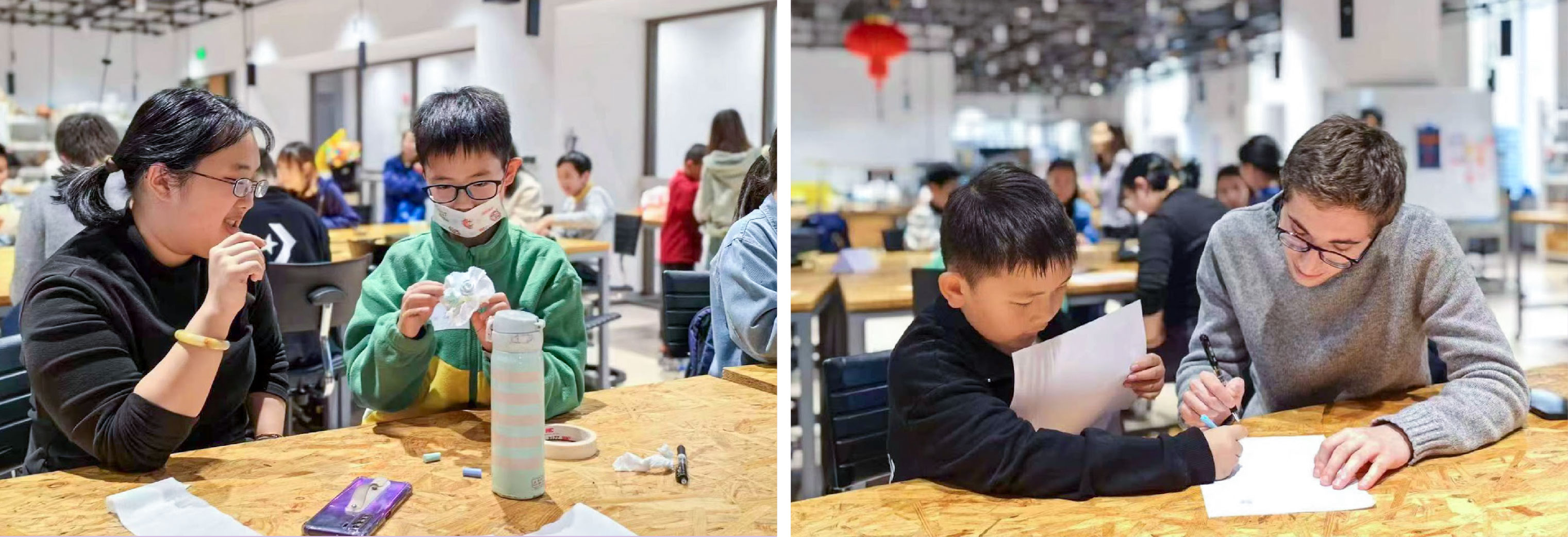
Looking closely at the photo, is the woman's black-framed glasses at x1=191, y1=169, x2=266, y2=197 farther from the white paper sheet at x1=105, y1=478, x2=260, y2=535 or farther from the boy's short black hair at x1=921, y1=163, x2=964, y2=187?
the boy's short black hair at x1=921, y1=163, x2=964, y2=187

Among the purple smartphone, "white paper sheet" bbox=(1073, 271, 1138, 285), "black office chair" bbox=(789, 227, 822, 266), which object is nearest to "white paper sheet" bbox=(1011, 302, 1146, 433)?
the purple smartphone

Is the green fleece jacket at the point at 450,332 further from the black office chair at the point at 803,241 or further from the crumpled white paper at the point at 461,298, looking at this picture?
the black office chair at the point at 803,241

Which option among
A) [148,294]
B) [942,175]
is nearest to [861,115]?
[942,175]

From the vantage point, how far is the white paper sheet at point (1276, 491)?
133cm

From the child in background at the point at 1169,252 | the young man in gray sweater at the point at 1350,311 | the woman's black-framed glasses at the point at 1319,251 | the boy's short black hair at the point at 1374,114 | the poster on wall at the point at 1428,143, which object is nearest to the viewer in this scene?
the young man in gray sweater at the point at 1350,311

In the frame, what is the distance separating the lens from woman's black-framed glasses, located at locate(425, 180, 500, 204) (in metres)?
1.51

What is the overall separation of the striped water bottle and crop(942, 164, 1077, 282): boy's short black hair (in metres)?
0.59

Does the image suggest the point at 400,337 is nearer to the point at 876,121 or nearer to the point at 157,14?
the point at 157,14

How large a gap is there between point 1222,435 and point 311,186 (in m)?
1.44

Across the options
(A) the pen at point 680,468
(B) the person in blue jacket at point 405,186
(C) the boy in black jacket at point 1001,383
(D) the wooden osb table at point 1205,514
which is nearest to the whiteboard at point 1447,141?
(D) the wooden osb table at point 1205,514

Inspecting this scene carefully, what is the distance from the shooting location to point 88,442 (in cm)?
135

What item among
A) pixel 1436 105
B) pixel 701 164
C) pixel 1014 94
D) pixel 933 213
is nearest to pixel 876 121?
pixel 933 213

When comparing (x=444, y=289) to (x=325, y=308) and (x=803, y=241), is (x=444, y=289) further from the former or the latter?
(x=803, y=241)

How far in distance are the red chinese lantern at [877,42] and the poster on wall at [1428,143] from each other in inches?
51.0
